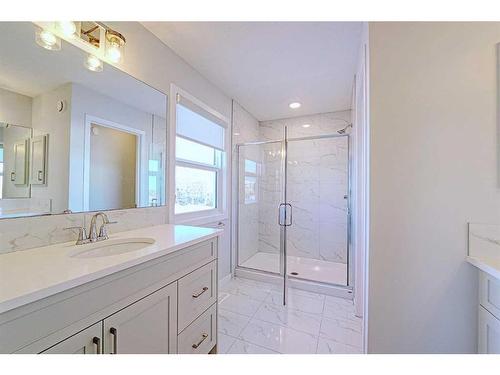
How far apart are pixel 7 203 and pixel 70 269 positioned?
0.53 metres

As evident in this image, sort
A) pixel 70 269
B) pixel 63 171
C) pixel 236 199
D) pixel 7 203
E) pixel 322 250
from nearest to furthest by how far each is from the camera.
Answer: pixel 70 269 → pixel 7 203 → pixel 63 171 → pixel 236 199 → pixel 322 250

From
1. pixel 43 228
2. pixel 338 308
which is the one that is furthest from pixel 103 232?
pixel 338 308

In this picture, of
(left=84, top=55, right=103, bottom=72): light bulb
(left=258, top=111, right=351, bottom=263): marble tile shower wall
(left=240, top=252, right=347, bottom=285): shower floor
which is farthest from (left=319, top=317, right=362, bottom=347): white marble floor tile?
(left=84, top=55, right=103, bottom=72): light bulb

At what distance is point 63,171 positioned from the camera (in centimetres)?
112

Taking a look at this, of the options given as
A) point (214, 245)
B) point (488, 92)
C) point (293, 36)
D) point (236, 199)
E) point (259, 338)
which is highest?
point (293, 36)

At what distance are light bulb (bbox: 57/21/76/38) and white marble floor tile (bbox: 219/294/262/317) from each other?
2363 mm

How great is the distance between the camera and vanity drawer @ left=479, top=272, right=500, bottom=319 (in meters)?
0.92

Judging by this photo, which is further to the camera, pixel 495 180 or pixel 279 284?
pixel 279 284

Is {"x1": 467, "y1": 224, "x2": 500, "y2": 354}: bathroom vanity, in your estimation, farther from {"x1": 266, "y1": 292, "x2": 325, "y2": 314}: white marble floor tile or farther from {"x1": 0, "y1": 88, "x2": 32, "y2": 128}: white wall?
{"x1": 0, "y1": 88, "x2": 32, "y2": 128}: white wall

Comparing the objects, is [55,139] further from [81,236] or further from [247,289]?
[247,289]

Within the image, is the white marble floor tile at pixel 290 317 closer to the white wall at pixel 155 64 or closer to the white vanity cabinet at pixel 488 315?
the white vanity cabinet at pixel 488 315

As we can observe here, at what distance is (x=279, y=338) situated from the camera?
5.42ft
